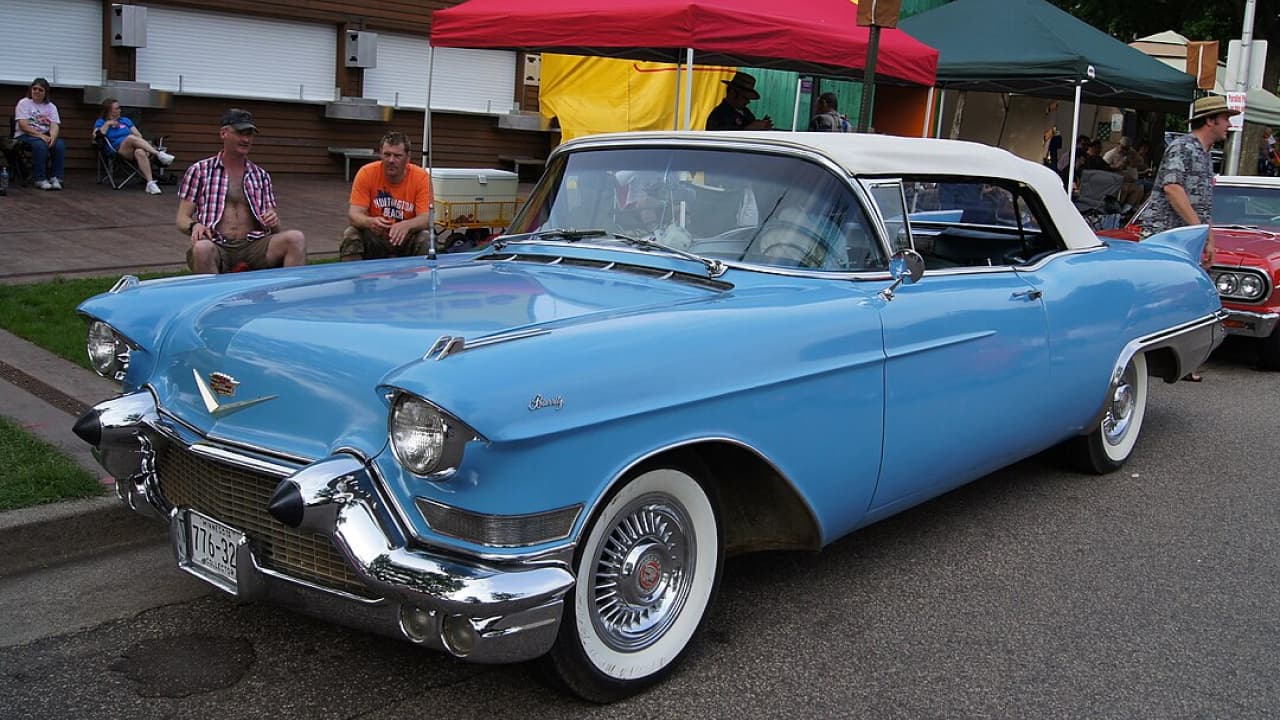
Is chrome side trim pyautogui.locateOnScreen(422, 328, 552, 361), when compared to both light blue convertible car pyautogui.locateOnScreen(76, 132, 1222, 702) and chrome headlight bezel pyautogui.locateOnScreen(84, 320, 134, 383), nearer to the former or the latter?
light blue convertible car pyautogui.locateOnScreen(76, 132, 1222, 702)

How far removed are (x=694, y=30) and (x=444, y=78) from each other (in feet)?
33.3

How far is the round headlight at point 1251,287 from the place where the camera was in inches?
336

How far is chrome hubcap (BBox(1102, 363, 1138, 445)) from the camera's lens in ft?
18.9

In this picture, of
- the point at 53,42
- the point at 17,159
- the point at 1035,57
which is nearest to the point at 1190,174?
the point at 1035,57

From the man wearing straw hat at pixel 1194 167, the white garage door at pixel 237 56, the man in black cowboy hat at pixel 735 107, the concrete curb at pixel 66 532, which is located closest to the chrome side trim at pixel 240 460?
the concrete curb at pixel 66 532

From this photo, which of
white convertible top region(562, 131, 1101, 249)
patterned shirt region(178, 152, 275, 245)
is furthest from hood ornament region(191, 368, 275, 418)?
patterned shirt region(178, 152, 275, 245)

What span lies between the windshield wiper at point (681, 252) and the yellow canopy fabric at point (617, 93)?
8.61 m

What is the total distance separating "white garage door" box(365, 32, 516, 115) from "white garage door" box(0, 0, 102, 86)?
3858 millimetres

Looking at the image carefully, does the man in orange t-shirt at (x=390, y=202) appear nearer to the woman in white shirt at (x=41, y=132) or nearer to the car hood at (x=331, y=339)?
the car hood at (x=331, y=339)

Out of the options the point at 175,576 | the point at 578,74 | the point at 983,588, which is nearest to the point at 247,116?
the point at 175,576

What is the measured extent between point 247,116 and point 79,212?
252 inches

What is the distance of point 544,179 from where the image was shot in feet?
16.1

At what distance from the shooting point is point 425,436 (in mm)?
2777

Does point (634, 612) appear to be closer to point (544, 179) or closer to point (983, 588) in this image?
point (983, 588)
